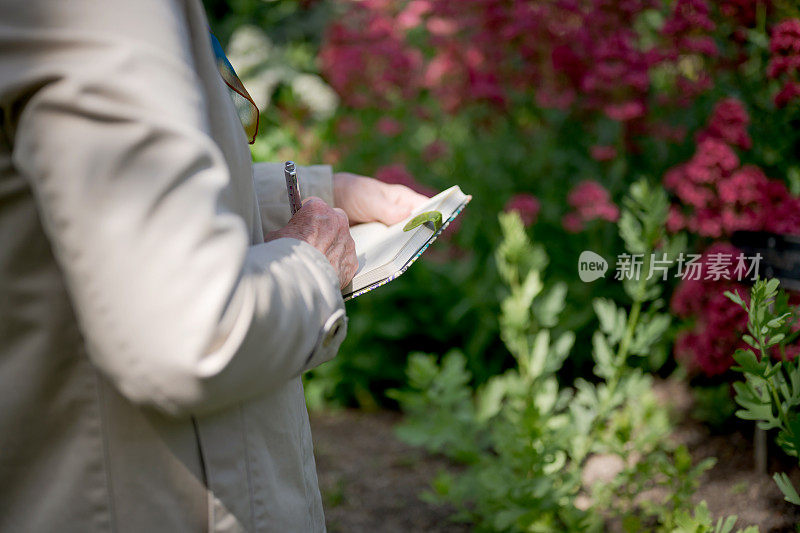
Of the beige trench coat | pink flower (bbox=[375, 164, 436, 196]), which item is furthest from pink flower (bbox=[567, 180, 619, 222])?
the beige trench coat

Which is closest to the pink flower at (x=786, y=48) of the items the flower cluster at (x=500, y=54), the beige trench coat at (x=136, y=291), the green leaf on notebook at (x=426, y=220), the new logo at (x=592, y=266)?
the flower cluster at (x=500, y=54)

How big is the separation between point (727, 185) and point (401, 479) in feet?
4.84

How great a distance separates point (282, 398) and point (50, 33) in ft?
1.65

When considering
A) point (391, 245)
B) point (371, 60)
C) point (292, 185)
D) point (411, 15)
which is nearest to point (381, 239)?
point (391, 245)

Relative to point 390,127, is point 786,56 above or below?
above

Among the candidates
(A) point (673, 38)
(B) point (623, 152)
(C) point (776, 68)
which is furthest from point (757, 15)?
(B) point (623, 152)

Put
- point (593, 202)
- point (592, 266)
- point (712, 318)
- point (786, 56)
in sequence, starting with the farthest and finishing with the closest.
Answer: point (592, 266) < point (593, 202) < point (712, 318) < point (786, 56)

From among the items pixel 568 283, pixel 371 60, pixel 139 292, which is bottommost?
pixel 568 283

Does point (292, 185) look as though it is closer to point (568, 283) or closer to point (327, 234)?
point (327, 234)

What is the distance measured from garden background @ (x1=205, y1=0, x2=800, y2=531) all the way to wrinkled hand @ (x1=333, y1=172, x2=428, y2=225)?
2.02ft

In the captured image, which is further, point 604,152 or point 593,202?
point 604,152

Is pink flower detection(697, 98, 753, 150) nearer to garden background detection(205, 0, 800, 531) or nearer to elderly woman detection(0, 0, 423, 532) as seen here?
garden background detection(205, 0, 800, 531)

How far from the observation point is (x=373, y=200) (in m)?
1.25

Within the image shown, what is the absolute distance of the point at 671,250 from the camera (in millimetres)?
1848
